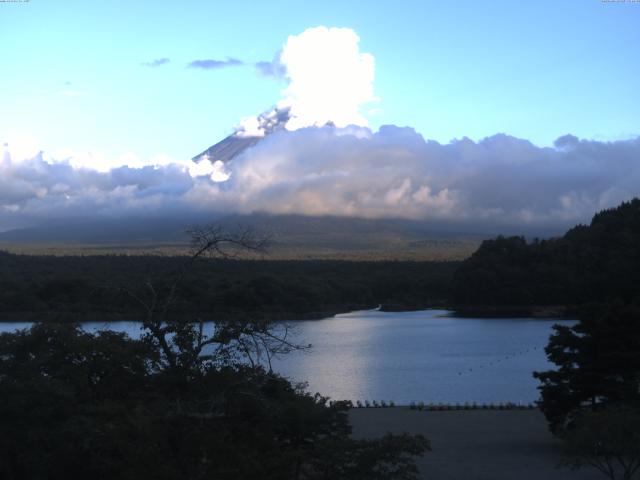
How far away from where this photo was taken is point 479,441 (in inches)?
705

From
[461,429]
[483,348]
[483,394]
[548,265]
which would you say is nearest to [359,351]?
[483,348]

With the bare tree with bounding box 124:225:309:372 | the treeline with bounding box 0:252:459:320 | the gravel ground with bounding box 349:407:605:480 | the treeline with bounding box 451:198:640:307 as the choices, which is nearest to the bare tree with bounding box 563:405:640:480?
the gravel ground with bounding box 349:407:605:480

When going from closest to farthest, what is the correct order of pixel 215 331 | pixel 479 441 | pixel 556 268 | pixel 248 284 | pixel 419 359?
pixel 215 331 → pixel 479 441 → pixel 419 359 → pixel 248 284 → pixel 556 268

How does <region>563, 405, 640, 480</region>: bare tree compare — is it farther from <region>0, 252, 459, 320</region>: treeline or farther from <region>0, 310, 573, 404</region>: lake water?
<region>0, 252, 459, 320</region>: treeline

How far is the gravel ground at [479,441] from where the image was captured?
48.2 ft

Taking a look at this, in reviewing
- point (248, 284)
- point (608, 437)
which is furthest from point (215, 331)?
point (248, 284)

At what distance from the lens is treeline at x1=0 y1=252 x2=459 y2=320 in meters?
51.0

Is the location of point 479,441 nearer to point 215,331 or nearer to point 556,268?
point 215,331

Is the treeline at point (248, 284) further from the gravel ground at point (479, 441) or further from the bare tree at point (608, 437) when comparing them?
the bare tree at point (608, 437)

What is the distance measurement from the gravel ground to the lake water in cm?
316

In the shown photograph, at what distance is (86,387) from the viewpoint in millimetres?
10578

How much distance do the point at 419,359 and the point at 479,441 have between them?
21478 millimetres

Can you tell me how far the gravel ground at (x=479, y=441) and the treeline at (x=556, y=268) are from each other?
4811 centimetres

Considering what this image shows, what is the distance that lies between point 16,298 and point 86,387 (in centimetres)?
4625
